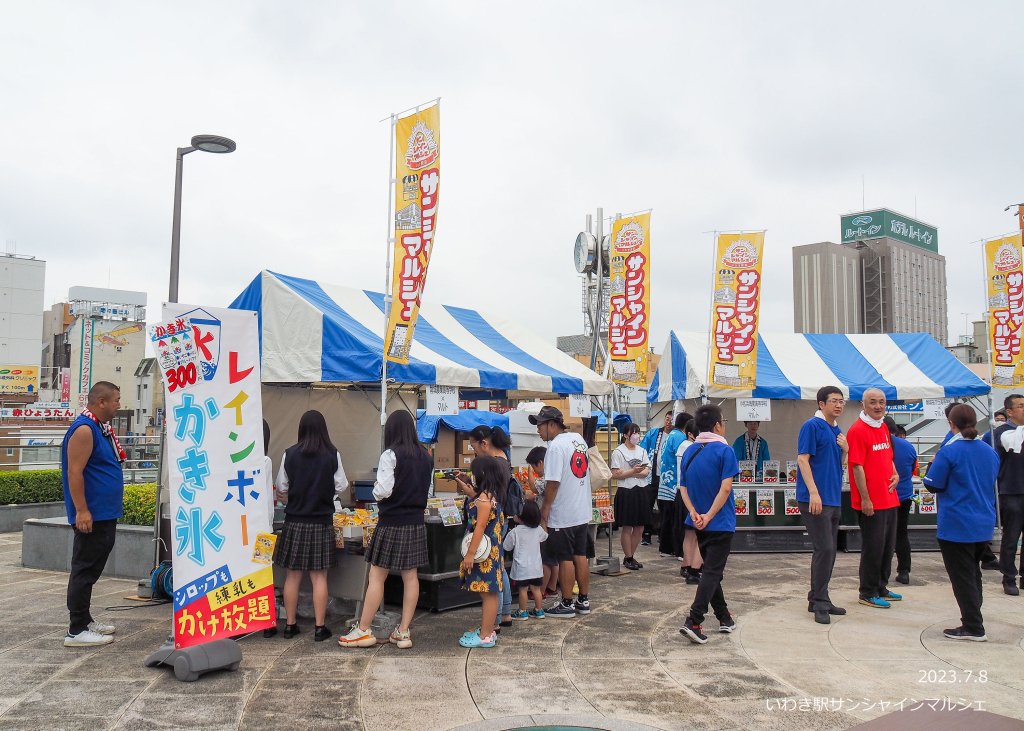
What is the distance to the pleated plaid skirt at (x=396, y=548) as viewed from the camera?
5469 mm

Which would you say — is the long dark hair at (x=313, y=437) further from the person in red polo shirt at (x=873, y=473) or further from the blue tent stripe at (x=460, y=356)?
the person in red polo shirt at (x=873, y=473)

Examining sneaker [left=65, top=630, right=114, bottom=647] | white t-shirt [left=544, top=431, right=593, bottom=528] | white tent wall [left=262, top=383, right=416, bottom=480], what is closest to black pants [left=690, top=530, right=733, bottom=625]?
white t-shirt [left=544, top=431, right=593, bottom=528]

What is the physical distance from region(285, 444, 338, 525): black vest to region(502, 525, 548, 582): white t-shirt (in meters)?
1.56

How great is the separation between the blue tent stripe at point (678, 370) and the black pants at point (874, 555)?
4.00 meters

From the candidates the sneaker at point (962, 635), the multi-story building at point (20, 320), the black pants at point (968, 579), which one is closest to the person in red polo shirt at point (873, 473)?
the black pants at point (968, 579)

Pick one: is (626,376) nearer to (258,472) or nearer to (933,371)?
(933,371)

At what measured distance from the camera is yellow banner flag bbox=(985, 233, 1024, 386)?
449 inches

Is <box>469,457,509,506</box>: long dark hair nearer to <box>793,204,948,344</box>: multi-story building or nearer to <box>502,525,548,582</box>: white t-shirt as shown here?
<box>502,525,548,582</box>: white t-shirt

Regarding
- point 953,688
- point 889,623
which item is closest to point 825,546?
point 889,623

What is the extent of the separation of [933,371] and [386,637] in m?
9.25

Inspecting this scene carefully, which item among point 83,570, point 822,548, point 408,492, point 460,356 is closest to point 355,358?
point 460,356

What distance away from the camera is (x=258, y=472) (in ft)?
17.6

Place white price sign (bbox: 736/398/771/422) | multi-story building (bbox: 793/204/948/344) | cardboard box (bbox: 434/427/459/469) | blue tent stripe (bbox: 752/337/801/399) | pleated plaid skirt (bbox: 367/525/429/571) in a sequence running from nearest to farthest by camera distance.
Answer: pleated plaid skirt (bbox: 367/525/429/571)
white price sign (bbox: 736/398/771/422)
cardboard box (bbox: 434/427/459/469)
blue tent stripe (bbox: 752/337/801/399)
multi-story building (bbox: 793/204/948/344)

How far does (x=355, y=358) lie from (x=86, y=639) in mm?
2876
